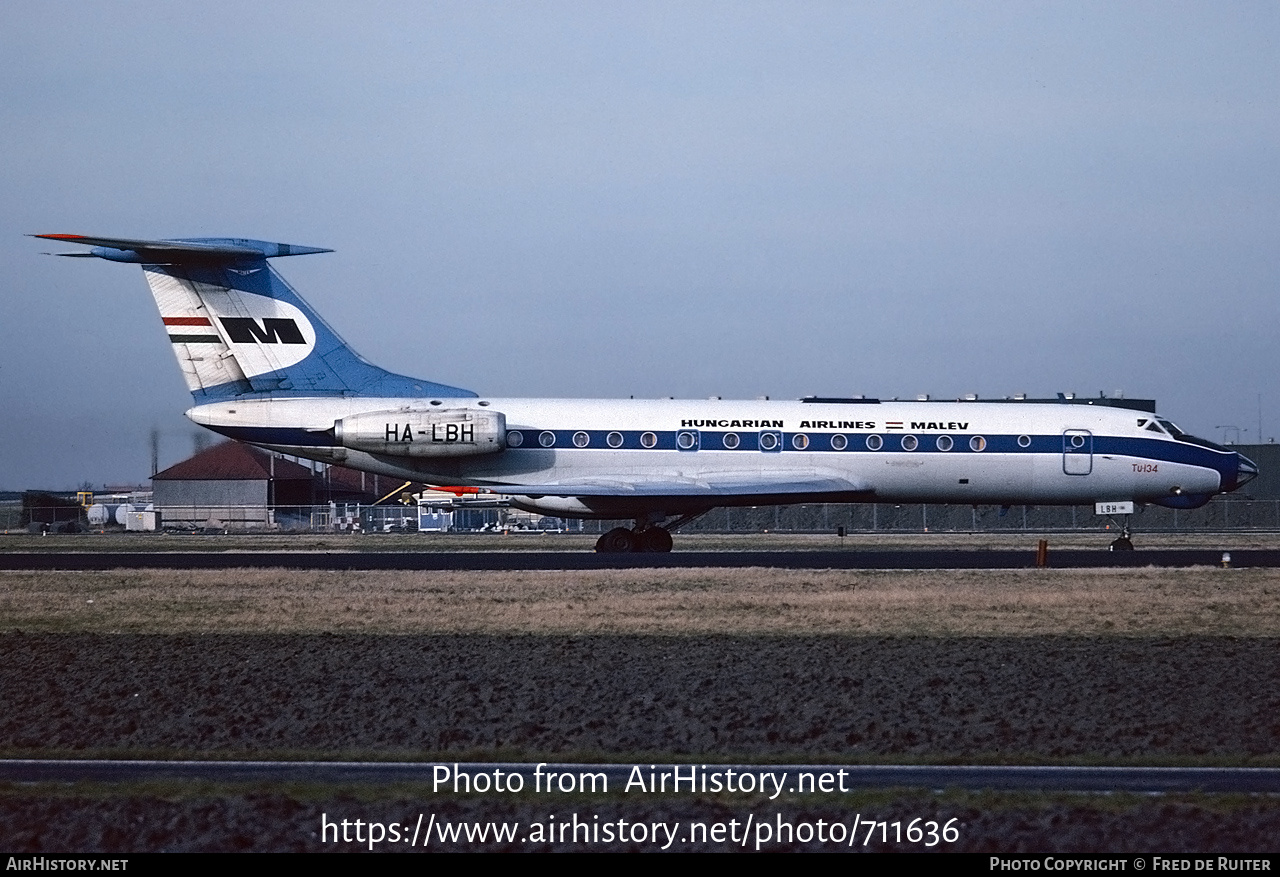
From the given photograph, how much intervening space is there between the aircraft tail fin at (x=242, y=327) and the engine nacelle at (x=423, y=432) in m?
1.34

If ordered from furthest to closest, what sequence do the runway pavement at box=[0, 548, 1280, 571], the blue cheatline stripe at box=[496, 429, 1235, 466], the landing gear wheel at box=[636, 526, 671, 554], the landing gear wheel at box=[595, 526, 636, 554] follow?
the landing gear wheel at box=[636, 526, 671, 554], the landing gear wheel at box=[595, 526, 636, 554], the blue cheatline stripe at box=[496, 429, 1235, 466], the runway pavement at box=[0, 548, 1280, 571]

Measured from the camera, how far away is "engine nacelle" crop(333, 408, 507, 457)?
2877cm

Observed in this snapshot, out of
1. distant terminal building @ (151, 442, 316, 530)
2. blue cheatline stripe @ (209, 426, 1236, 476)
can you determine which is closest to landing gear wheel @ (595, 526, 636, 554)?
blue cheatline stripe @ (209, 426, 1236, 476)

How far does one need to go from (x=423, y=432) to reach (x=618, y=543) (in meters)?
5.04

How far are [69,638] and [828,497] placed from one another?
17640 millimetres

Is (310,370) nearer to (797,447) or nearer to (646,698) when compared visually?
(797,447)

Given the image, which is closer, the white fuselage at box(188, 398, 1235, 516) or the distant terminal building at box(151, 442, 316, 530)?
the white fuselage at box(188, 398, 1235, 516)

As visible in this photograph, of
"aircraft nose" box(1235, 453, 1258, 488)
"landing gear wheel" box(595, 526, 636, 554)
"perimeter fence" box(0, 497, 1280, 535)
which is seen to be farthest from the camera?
"perimeter fence" box(0, 497, 1280, 535)

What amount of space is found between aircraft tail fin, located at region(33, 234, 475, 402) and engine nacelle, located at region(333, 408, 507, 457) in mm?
1342

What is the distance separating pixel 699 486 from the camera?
28.9 meters

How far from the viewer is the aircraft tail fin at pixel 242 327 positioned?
2894cm

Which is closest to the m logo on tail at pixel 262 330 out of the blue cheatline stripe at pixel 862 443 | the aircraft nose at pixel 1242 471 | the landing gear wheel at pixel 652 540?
the blue cheatline stripe at pixel 862 443

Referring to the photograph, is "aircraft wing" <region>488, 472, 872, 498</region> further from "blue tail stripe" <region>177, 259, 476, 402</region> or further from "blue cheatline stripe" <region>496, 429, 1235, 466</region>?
"blue tail stripe" <region>177, 259, 476, 402</region>

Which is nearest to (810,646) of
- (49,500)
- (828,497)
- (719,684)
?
(719,684)
